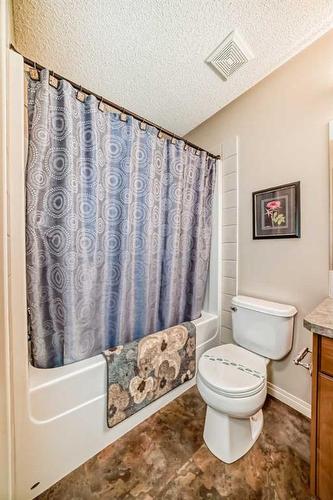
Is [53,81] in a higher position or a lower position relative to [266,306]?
higher

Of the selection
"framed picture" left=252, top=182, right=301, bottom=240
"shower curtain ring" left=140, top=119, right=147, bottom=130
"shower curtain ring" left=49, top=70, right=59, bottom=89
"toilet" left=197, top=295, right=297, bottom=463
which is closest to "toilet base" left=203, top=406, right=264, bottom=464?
"toilet" left=197, top=295, right=297, bottom=463

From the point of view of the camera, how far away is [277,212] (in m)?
1.37

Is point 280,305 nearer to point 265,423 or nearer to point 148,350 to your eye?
point 265,423

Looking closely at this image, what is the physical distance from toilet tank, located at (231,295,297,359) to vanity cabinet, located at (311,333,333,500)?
1.62ft

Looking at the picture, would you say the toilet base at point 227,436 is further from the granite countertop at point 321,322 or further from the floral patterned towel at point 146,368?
the granite countertop at point 321,322

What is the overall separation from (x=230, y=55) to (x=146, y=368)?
1885 mm

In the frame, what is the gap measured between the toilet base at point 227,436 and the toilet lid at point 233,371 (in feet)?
0.60

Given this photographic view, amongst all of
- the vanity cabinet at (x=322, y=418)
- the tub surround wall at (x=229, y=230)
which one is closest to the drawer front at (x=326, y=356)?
→ the vanity cabinet at (x=322, y=418)

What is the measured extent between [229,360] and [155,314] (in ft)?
1.77

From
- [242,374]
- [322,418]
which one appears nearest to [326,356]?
[322,418]

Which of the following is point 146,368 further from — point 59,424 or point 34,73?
point 34,73

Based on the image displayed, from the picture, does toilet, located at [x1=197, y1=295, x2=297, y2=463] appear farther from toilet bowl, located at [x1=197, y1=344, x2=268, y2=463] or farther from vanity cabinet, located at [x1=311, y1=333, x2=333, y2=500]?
vanity cabinet, located at [x1=311, y1=333, x2=333, y2=500]

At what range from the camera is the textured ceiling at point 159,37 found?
0.93 m

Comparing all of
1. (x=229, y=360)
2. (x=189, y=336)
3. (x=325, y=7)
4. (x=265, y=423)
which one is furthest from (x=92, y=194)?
(x=265, y=423)
